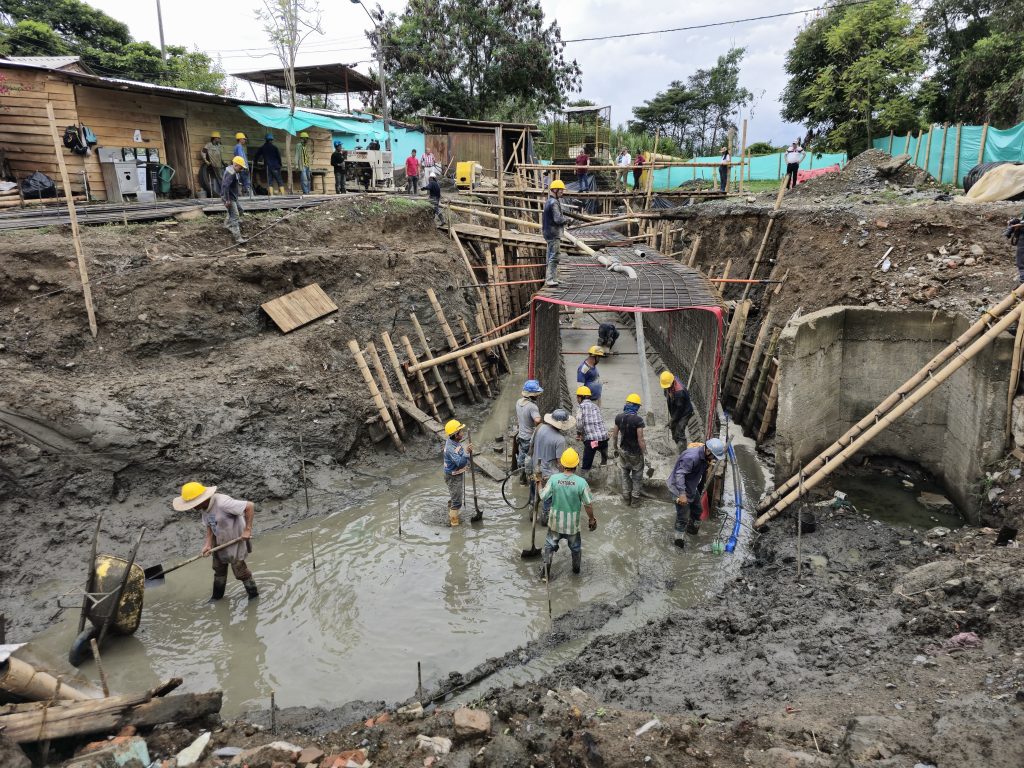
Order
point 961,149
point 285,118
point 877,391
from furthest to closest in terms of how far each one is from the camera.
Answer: point 961,149 < point 285,118 < point 877,391

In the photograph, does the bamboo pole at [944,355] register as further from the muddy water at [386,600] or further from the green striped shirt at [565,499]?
the green striped shirt at [565,499]

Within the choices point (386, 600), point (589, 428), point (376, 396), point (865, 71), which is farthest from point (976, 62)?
point (386, 600)

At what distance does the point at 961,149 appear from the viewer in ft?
59.4

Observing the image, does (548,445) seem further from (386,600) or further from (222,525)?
(222,525)

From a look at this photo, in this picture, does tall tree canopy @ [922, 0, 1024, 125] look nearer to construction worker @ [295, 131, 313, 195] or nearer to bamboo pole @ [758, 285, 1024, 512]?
bamboo pole @ [758, 285, 1024, 512]

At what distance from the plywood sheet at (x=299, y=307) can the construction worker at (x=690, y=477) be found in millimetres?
7042

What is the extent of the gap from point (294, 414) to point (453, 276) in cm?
558

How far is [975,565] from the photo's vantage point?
20.2 feet

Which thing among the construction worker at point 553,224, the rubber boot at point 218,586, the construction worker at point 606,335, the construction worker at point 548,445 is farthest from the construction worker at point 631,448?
the construction worker at point 606,335

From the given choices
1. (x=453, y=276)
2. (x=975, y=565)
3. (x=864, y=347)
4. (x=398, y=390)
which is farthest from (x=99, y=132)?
(x=975, y=565)

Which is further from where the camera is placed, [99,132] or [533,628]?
[99,132]

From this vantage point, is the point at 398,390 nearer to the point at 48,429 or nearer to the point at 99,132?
the point at 48,429

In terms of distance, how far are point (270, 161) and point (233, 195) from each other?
6.84m

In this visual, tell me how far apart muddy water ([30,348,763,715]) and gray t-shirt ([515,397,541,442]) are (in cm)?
103
